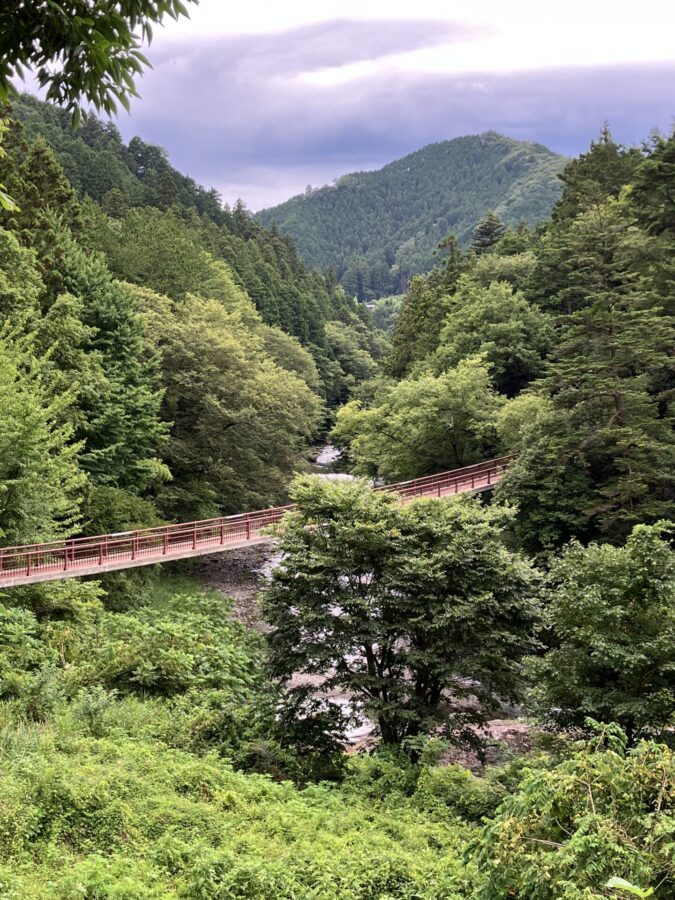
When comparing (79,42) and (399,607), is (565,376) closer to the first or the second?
(399,607)

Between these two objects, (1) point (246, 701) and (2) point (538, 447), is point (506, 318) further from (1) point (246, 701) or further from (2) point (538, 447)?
(1) point (246, 701)

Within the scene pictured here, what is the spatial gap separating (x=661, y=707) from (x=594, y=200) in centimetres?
3667

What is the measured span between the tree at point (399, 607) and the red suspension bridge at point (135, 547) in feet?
5.66

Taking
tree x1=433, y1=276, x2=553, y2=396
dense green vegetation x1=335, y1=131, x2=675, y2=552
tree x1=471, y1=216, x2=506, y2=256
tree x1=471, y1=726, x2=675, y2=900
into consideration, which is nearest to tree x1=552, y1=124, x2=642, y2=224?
dense green vegetation x1=335, y1=131, x2=675, y2=552

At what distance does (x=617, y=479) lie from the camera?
65.5ft

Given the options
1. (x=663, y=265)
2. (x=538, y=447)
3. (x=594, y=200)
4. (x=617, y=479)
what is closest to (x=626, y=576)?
(x=617, y=479)

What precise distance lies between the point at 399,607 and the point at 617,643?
12.6 feet

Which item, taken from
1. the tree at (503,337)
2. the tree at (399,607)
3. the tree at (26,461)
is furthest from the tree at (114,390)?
the tree at (503,337)

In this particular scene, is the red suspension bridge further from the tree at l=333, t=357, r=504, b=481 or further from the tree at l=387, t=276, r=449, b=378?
the tree at l=387, t=276, r=449, b=378

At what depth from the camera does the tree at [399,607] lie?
12.5 meters

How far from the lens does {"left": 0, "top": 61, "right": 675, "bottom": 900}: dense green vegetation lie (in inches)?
253

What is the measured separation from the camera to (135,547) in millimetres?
18938

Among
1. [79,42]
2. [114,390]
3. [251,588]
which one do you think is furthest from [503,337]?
[79,42]

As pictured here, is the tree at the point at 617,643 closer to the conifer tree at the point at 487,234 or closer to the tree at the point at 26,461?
the tree at the point at 26,461
